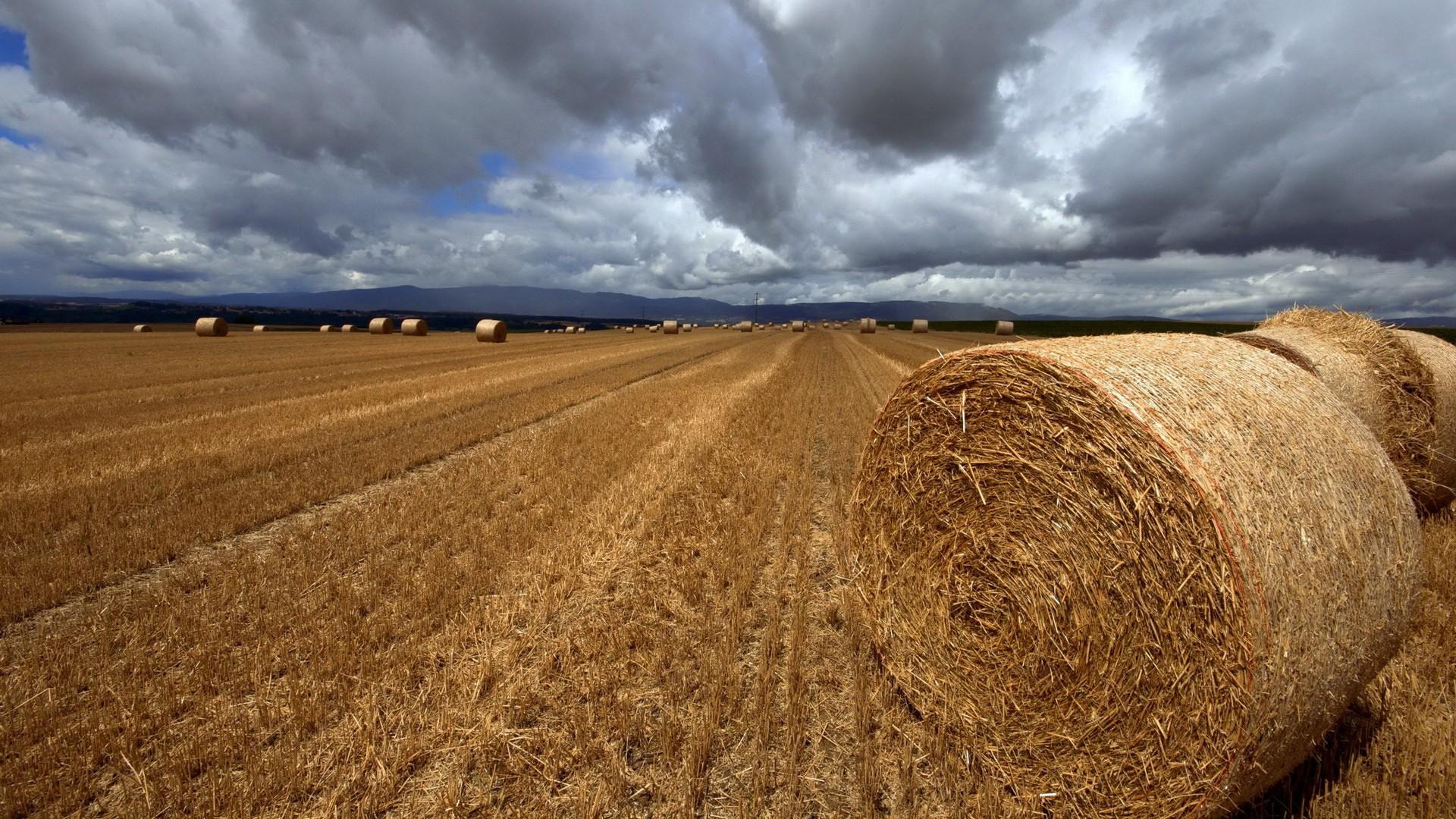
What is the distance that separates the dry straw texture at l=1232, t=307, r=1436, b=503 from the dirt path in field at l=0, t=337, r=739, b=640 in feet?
34.7

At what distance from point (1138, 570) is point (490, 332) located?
45.8 m

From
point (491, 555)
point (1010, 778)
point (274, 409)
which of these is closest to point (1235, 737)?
point (1010, 778)

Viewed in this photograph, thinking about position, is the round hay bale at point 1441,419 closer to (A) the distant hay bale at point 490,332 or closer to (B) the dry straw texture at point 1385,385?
(B) the dry straw texture at point 1385,385

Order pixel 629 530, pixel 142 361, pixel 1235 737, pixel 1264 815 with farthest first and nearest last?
pixel 142 361, pixel 629 530, pixel 1264 815, pixel 1235 737

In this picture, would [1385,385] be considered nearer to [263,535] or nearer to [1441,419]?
[1441,419]

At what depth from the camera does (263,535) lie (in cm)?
628

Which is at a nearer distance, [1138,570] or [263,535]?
[1138,570]

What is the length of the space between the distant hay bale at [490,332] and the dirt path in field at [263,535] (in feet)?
115

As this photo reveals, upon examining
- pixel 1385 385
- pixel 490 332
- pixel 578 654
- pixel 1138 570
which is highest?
pixel 1385 385

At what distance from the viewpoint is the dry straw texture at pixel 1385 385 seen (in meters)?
6.28

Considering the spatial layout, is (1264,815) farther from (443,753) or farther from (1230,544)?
(443,753)

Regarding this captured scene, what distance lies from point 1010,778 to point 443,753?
3080 mm

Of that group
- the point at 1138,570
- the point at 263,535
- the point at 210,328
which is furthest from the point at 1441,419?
the point at 210,328

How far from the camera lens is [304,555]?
18.5 ft
